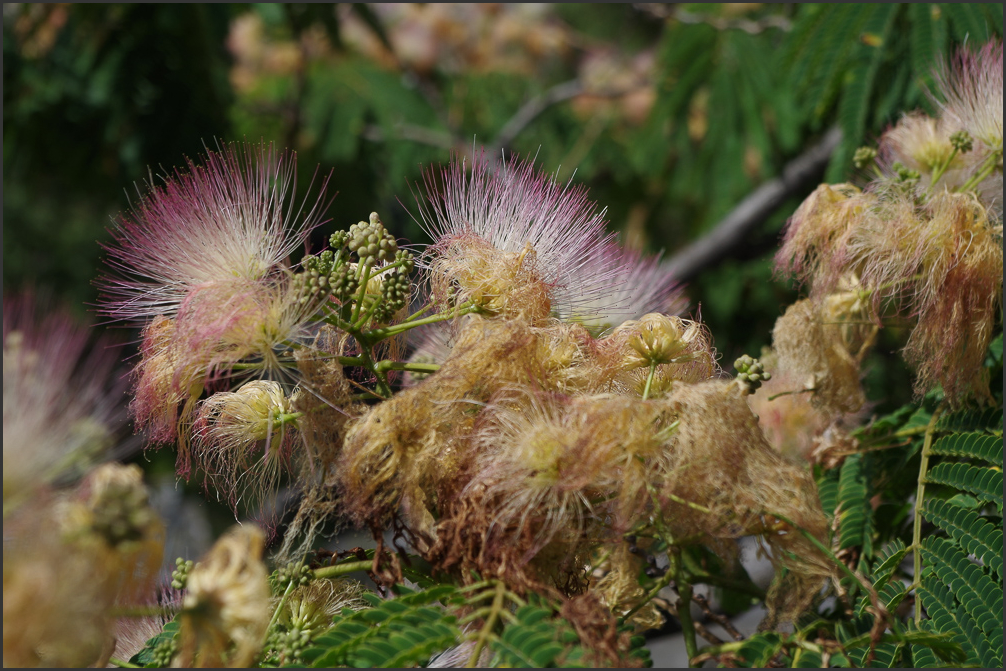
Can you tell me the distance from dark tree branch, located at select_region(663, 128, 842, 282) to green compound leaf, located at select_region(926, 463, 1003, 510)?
2818 mm

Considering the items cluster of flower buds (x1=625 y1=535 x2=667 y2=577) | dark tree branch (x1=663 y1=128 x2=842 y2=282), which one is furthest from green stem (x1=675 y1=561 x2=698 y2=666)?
dark tree branch (x1=663 y1=128 x2=842 y2=282)

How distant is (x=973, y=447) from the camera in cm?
187

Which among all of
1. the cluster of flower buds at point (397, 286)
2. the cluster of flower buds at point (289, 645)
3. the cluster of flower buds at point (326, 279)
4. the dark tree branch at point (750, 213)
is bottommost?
the dark tree branch at point (750, 213)

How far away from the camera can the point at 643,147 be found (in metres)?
5.52

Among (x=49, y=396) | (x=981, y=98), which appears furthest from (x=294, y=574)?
(x=981, y=98)

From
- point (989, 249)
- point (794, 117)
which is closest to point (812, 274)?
point (989, 249)

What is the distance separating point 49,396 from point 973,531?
190cm

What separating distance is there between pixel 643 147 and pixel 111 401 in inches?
193

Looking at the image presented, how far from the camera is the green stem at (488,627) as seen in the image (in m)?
1.23

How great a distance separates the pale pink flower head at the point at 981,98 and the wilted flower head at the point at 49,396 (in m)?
2.27

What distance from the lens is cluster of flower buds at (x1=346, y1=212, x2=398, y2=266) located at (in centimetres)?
145

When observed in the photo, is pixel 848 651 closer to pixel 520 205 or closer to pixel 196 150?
pixel 520 205

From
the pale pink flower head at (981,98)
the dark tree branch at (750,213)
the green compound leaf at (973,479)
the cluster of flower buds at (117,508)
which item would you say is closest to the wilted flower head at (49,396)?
the cluster of flower buds at (117,508)

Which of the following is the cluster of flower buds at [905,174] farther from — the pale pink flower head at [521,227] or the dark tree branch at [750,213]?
the dark tree branch at [750,213]
